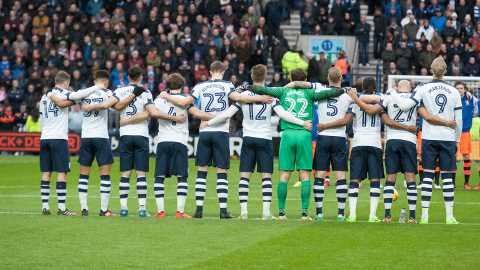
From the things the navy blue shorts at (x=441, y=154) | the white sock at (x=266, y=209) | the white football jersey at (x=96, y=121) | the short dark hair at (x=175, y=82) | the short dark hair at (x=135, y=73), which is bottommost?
the white sock at (x=266, y=209)

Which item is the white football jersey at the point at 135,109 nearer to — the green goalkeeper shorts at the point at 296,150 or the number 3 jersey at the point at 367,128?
the green goalkeeper shorts at the point at 296,150

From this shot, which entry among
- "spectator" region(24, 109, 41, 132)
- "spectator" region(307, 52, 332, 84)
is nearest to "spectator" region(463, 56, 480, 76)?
"spectator" region(307, 52, 332, 84)

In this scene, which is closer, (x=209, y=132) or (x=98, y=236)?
(x=98, y=236)

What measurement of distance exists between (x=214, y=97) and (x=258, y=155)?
3.88 feet

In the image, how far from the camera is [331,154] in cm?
2027

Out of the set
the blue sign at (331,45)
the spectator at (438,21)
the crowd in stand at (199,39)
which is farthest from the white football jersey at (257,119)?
the blue sign at (331,45)

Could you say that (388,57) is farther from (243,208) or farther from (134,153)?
(243,208)

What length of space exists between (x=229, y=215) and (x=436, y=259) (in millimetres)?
5685

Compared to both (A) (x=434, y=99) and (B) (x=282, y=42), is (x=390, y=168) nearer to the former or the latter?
(A) (x=434, y=99)

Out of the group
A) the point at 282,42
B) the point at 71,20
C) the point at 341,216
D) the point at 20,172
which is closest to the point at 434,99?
the point at 341,216

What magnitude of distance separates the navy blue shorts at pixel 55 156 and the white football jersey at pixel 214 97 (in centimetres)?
244

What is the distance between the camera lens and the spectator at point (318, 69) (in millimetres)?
39656

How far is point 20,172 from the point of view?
108ft

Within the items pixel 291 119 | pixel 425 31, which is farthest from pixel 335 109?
pixel 425 31
